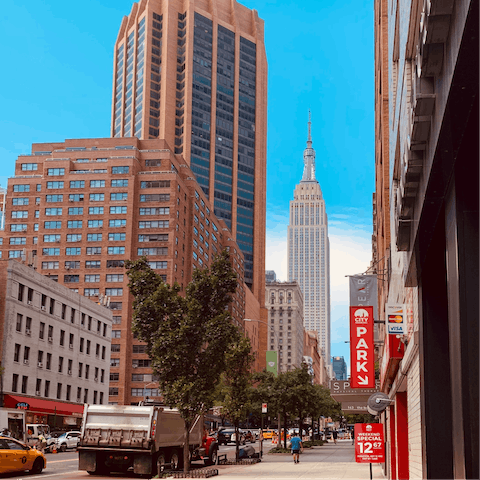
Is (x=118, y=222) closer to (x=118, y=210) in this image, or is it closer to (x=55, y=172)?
(x=118, y=210)

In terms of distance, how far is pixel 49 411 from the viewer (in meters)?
64.0

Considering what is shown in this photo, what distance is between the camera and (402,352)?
19.0 metres

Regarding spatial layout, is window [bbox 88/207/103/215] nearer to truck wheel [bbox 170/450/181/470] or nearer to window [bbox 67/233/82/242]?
window [bbox 67/233/82/242]

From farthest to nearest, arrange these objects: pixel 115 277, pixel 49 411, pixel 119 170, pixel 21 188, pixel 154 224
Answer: pixel 21 188
pixel 119 170
pixel 154 224
pixel 115 277
pixel 49 411

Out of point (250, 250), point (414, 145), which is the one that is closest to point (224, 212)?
point (250, 250)

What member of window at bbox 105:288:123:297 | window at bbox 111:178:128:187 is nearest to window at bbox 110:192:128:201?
window at bbox 111:178:128:187

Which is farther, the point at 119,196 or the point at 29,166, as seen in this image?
the point at 29,166

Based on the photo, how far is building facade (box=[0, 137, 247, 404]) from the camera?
379ft

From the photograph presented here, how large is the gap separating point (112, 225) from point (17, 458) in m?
94.5

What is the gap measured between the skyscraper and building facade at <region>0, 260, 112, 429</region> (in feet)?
322

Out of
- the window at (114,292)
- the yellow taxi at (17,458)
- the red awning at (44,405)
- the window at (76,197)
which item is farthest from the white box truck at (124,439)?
the window at (76,197)

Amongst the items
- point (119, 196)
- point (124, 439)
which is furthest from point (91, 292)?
point (124, 439)

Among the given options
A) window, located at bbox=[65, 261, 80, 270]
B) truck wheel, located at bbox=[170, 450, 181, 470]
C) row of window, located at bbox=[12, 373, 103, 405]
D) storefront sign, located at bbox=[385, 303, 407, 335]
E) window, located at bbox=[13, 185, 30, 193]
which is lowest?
truck wheel, located at bbox=[170, 450, 181, 470]

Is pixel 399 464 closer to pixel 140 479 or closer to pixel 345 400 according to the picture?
pixel 140 479
